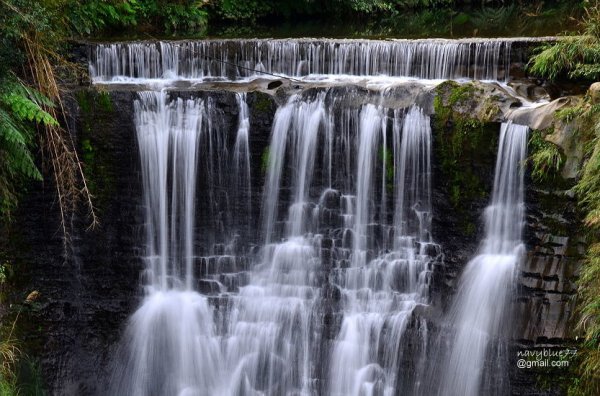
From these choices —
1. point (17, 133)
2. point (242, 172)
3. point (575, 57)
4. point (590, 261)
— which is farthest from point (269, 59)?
point (590, 261)

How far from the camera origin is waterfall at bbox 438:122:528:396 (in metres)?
8.91

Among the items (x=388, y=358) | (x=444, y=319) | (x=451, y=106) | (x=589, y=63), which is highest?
(x=589, y=63)

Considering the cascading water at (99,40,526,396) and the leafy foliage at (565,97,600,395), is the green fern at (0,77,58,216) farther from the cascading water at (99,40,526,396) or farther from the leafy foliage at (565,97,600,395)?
the leafy foliage at (565,97,600,395)

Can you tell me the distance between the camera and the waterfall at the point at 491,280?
891 centimetres

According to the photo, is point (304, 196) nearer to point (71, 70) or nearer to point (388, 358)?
point (388, 358)

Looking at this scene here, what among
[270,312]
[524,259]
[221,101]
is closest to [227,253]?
[270,312]

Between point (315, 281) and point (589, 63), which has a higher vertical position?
point (589, 63)

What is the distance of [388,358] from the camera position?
9523mm

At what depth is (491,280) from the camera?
Answer: 9.01m

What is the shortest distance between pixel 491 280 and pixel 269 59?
18.1ft

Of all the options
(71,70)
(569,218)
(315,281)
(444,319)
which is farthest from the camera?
(71,70)

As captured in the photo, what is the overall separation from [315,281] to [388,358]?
1446 mm

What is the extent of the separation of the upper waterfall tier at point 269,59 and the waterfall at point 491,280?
2.96m

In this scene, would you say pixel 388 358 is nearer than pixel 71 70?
Yes
